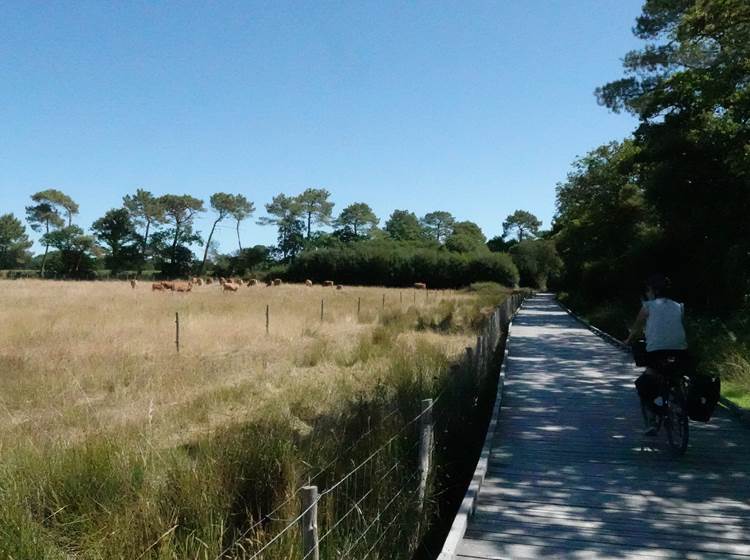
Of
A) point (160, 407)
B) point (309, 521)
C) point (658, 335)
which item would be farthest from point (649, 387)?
point (160, 407)

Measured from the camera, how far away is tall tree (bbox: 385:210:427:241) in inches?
5354

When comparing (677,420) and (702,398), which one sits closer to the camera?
(702,398)

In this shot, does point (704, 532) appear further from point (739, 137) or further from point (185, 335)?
point (739, 137)

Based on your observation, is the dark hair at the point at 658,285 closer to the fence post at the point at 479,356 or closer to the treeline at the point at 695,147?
the fence post at the point at 479,356

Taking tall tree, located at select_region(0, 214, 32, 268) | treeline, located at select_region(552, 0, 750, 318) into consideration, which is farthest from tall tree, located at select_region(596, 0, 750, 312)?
tall tree, located at select_region(0, 214, 32, 268)

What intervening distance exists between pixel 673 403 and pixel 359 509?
390 cm

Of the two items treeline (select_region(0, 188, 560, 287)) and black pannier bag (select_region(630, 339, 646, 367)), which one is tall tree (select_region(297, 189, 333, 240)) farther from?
black pannier bag (select_region(630, 339, 646, 367))

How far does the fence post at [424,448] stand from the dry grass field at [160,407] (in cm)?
78

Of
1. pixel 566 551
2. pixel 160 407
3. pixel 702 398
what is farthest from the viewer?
pixel 160 407

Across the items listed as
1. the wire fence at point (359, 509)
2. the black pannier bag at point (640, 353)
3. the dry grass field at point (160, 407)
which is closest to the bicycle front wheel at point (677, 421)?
the black pannier bag at point (640, 353)

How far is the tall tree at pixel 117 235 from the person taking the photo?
90.9m

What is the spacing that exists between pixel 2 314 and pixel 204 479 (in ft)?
58.7

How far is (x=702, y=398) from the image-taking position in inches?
242

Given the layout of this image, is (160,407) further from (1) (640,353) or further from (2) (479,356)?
Result: (1) (640,353)
